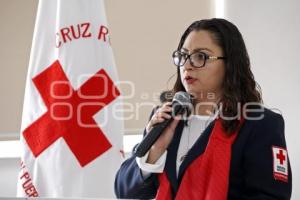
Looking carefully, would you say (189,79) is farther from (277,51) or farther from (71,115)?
(277,51)

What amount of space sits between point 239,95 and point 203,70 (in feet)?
0.55

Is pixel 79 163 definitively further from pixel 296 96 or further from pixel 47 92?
pixel 296 96

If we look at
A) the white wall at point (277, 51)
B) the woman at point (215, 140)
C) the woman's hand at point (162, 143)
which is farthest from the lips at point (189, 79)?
the white wall at point (277, 51)

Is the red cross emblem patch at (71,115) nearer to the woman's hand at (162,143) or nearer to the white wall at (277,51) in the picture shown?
the woman's hand at (162,143)

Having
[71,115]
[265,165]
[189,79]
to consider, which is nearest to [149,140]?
[189,79]

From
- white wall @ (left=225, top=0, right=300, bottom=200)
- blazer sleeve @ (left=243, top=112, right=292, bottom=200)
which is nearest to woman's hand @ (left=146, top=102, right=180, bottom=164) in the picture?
blazer sleeve @ (left=243, top=112, right=292, bottom=200)

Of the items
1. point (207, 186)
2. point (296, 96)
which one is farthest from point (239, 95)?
point (296, 96)

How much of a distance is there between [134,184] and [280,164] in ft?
1.67

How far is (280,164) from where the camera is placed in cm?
124

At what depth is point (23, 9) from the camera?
2.58 metres

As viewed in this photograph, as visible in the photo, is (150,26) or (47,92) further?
(150,26)

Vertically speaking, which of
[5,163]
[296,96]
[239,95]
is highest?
[239,95]

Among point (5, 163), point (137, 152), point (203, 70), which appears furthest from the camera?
point (5, 163)

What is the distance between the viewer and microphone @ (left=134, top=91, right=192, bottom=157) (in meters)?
1.21
